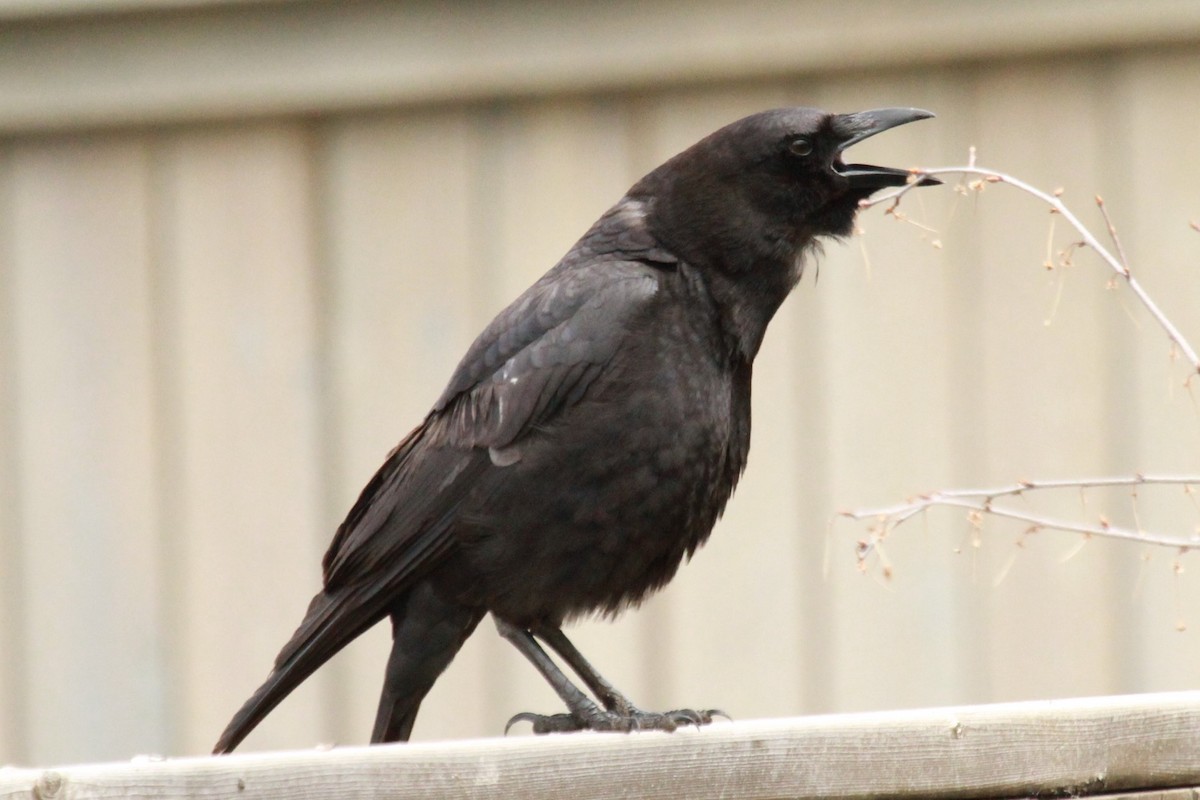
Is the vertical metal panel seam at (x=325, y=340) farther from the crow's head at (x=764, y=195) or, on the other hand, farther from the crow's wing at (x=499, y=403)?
the crow's head at (x=764, y=195)

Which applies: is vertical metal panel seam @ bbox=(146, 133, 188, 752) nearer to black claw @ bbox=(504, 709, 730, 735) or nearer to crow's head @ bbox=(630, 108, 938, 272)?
black claw @ bbox=(504, 709, 730, 735)

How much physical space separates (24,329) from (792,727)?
233cm

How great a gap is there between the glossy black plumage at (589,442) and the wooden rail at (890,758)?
60 cm

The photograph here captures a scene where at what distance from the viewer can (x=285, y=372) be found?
3645mm

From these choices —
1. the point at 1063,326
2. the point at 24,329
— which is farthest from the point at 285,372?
the point at 1063,326

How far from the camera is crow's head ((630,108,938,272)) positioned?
297 centimetres

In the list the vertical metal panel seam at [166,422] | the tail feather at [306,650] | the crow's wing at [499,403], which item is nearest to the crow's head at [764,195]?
the crow's wing at [499,403]

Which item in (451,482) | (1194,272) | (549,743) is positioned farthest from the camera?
(1194,272)

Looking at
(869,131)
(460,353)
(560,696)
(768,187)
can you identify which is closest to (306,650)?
(560,696)

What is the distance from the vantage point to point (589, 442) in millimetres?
2699

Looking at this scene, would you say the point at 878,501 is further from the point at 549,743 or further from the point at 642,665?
the point at 549,743

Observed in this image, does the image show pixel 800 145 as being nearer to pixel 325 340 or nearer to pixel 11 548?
pixel 325 340

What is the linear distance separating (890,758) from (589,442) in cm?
90

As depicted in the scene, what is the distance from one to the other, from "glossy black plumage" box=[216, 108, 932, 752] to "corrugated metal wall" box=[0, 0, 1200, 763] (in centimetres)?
63
